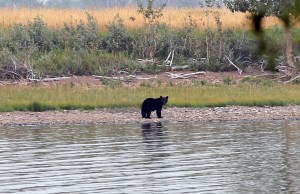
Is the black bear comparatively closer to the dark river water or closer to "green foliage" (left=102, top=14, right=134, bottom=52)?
the dark river water

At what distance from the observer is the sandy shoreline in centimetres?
1805

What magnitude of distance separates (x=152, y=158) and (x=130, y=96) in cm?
965

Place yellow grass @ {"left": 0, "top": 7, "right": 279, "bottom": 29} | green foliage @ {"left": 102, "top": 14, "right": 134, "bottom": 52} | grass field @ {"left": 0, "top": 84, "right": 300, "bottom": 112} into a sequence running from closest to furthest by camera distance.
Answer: grass field @ {"left": 0, "top": 84, "right": 300, "bottom": 112}
green foliage @ {"left": 102, "top": 14, "right": 134, "bottom": 52}
yellow grass @ {"left": 0, "top": 7, "right": 279, "bottom": 29}

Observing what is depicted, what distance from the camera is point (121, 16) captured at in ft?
97.9

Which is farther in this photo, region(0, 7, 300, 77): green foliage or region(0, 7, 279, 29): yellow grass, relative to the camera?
region(0, 7, 279, 29): yellow grass

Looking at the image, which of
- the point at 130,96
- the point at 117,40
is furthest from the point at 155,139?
the point at 117,40

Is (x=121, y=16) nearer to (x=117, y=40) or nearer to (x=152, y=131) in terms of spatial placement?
(x=117, y=40)

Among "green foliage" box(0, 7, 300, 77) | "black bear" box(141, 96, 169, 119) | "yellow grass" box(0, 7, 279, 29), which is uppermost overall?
"yellow grass" box(0, 7, 279, 29)

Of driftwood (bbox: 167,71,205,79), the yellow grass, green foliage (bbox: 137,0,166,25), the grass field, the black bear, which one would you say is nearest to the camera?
the black bear

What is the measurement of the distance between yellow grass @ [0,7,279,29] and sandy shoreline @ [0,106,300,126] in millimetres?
9289

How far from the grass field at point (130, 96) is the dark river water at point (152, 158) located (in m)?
2.45

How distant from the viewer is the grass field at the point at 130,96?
1955cm

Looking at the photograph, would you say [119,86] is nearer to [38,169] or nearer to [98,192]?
[38,169]

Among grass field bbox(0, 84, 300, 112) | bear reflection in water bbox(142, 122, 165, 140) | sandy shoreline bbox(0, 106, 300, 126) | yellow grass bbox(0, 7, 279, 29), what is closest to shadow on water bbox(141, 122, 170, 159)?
bear reflection in water bbox(142, 122, 165, 140)
